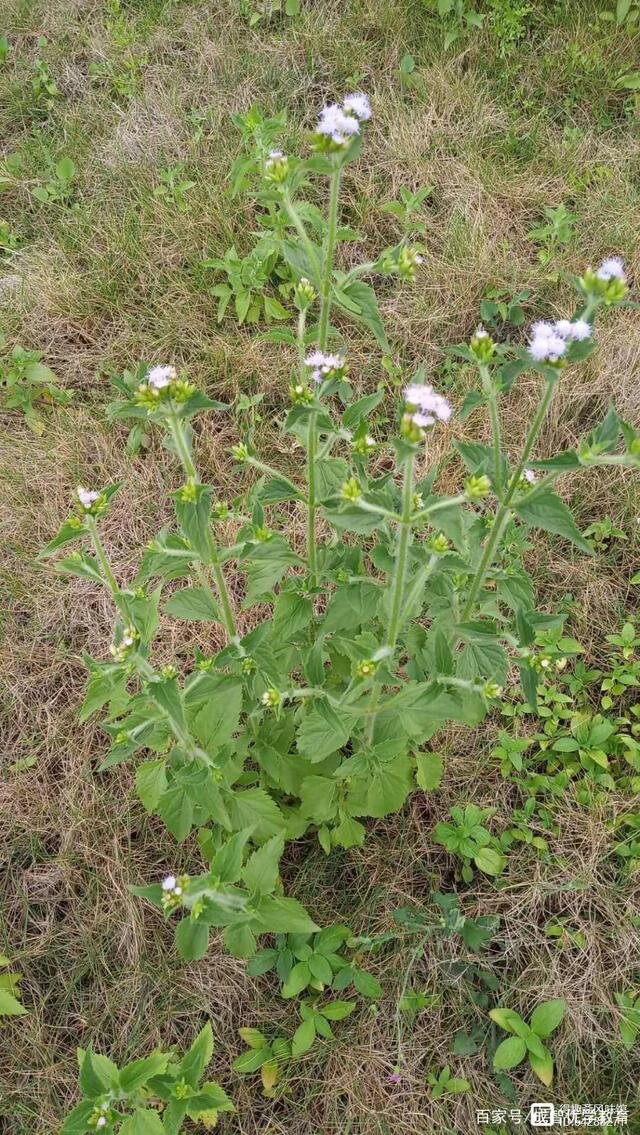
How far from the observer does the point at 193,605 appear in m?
2.14

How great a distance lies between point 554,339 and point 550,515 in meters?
0.38

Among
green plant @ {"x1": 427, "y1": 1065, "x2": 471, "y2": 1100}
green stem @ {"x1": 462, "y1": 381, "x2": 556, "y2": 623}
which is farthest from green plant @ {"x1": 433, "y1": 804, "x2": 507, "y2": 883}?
green stem @ {"x1": 462, "y1": 381, "x2": 556, "y2": 623}

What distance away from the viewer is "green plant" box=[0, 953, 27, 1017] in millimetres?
2541

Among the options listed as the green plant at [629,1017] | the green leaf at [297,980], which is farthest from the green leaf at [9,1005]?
the green plant at [629,1017]

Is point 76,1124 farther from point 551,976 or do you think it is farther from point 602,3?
point 602,3

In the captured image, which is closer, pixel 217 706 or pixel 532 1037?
pixel 217 706

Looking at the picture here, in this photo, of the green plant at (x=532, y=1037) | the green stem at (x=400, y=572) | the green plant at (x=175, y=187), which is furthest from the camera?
the green plant at (x=175, y=187)

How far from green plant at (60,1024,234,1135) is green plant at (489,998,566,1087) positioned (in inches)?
35.8

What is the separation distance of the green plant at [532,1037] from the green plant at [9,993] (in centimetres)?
152

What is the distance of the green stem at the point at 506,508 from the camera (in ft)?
5.47

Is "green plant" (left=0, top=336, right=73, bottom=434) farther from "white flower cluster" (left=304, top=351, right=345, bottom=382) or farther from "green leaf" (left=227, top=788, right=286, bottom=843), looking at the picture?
"green leaf" (left=227, top=788, right=286, bottom=843)

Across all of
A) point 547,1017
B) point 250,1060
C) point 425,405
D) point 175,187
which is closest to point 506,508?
point 425,405

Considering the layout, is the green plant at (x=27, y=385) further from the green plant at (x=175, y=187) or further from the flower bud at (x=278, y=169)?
the flower bud at (x=278, y=169)

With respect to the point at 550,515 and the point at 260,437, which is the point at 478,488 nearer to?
the point at 550,515
